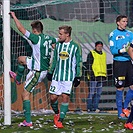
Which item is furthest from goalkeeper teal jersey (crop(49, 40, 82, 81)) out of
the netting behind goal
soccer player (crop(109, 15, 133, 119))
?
the netting behind goal

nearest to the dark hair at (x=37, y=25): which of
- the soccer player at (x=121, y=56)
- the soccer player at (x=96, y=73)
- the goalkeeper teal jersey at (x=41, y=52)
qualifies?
the goalkeeper teal jersey at (x=41, y=52)

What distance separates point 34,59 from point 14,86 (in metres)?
3.87

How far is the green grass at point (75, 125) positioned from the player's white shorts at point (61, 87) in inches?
22.6

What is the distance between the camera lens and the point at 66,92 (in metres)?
9.81

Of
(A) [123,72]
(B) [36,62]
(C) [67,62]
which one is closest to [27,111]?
(B) [36,62]

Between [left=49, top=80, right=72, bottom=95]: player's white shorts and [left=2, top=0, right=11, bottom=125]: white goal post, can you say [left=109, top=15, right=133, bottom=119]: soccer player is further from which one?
[left=2, top=0, right=11, bottom=125]: white goal post

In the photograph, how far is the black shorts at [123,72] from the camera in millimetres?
10750

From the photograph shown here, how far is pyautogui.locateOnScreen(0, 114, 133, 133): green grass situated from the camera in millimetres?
9438

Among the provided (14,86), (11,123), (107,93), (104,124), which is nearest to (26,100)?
(11,123)

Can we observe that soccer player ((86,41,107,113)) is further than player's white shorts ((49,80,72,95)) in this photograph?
Yes

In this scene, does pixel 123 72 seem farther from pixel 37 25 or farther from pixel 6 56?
pixel 6 56

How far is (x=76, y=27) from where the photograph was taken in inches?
555

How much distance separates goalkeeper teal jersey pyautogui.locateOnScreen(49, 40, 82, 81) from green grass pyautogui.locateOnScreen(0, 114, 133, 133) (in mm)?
828

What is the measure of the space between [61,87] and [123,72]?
1404 mm
